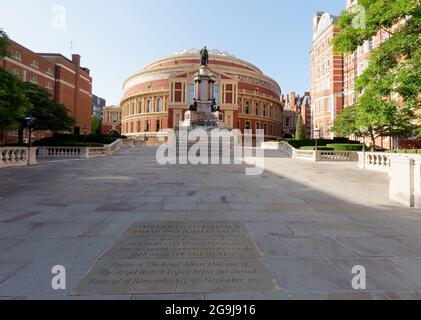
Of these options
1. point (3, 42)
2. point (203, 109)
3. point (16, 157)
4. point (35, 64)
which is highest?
point (35, 64)

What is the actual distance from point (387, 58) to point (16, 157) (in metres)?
23.9

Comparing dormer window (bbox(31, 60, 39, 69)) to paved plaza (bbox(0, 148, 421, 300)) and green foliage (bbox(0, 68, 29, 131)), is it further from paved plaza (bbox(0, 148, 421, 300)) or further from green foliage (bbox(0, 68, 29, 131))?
paved plaza (bbox(0, 148, 421, 300))

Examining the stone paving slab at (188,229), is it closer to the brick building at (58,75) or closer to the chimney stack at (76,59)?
the brick building at (58,75)

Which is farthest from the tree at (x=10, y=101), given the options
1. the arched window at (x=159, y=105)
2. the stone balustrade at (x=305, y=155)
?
the arched window at (x=159, y=105)

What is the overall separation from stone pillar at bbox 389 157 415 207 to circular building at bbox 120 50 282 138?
217 ft

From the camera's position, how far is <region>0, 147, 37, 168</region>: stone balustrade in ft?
63.3

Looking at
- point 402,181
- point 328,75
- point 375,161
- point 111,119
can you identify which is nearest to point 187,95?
point 328,75

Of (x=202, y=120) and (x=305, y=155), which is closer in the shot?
(x=305, y=155)

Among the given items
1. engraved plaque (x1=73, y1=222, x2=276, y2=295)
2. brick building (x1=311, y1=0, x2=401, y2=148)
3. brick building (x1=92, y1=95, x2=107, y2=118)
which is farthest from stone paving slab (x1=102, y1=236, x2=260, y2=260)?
brick building (x1=92, y1=95, x2=107, y2=118)

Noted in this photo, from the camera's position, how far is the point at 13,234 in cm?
514

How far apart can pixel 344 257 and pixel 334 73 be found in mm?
58519

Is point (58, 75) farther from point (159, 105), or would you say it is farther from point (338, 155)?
point (338, 155)

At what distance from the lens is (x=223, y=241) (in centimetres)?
482

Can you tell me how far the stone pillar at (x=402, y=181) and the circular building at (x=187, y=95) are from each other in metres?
66.3
